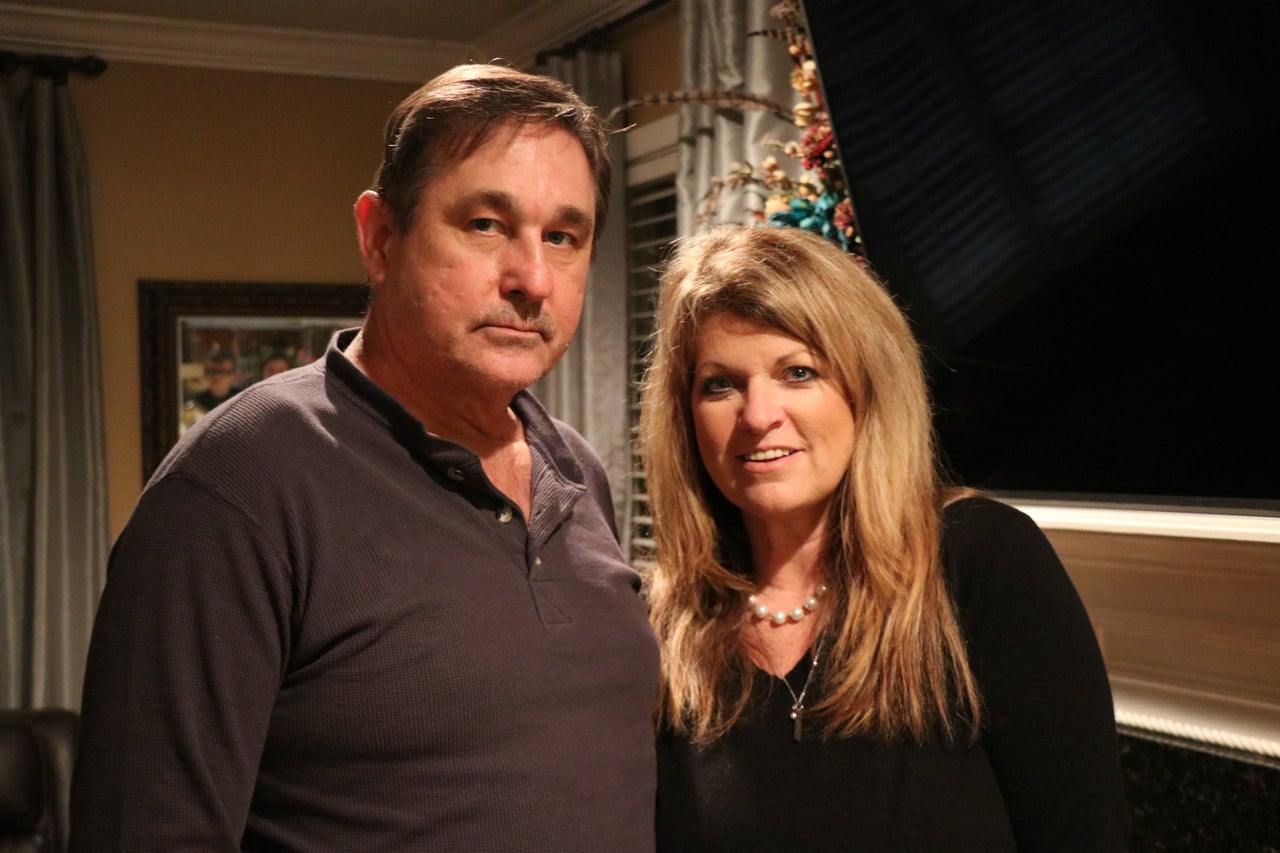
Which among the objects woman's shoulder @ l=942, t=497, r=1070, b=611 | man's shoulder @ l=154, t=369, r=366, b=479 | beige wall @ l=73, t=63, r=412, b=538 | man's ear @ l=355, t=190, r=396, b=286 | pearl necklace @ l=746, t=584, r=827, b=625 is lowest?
pearl necklace @ l=746, t=584, r=827, b=625

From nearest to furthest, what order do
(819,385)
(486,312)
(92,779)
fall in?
(92,779)
(486,312)
(819,385)

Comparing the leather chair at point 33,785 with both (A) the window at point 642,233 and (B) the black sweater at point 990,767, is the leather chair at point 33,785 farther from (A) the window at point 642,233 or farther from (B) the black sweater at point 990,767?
(B) the black sweater at point 990,767

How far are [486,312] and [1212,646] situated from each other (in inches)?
49.2

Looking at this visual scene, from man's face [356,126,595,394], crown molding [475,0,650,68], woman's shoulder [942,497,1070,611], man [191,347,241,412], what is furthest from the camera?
man [191,347,241,412]

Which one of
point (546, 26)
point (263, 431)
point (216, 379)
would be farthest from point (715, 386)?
point (216, 379)

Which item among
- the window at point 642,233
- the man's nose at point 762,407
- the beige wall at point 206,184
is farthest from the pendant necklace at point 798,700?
the beige wall at point 206,184

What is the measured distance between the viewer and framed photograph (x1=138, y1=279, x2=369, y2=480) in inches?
176

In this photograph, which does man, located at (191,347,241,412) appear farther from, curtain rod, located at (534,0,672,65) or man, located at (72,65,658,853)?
man, located at (72,65,658,853)

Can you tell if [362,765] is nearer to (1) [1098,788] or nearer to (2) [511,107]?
(2) [511,107]

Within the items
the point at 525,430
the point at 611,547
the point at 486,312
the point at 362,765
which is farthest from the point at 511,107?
the point at 362,765

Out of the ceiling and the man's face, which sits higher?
the ceiling

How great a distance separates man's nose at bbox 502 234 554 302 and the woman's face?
0.29m

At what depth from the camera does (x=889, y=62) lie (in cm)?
195

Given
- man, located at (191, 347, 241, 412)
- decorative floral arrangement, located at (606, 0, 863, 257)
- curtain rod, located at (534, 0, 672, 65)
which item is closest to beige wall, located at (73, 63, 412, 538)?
man, located at (191, 347, 241, 412)
